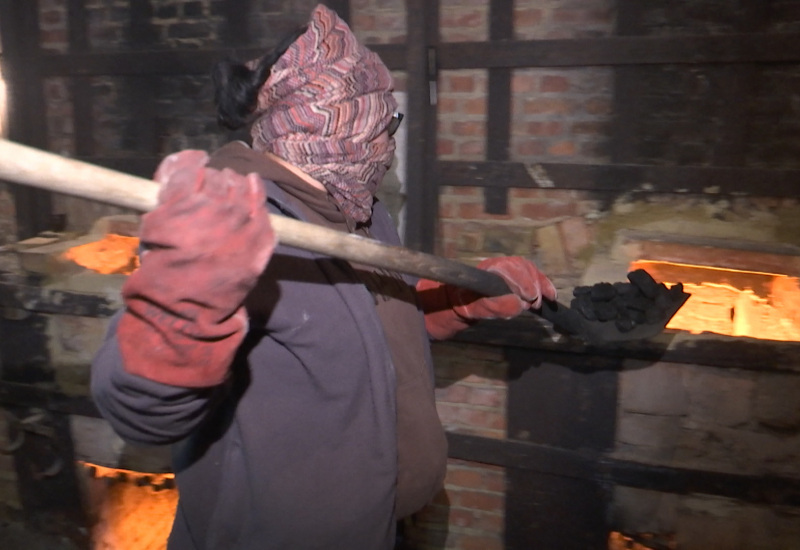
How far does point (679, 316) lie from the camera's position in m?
2.33

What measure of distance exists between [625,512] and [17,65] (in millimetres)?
3489

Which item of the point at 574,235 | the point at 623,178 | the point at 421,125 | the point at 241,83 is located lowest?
the point at 574,235

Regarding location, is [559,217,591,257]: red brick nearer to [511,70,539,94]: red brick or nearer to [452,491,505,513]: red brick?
[511,70,539,94]: red brick

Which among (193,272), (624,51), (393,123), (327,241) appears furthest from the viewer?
(624,51)

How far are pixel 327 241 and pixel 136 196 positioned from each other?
11.7 inches

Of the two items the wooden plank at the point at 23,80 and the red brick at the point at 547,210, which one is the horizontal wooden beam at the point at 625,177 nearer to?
the red brick at the point at 547,210

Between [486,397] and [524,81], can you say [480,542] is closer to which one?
Result: [486,397]

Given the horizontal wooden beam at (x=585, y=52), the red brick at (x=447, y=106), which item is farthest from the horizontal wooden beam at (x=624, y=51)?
the red brick at (x=447, y=106)

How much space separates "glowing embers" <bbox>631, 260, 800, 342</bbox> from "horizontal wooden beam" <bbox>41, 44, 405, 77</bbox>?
2.02m

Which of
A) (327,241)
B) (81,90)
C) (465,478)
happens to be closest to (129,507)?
(465,478)

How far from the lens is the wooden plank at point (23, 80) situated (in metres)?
3.17

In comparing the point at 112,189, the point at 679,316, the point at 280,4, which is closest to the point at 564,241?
the point at 679,316

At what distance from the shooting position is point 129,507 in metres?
3.10

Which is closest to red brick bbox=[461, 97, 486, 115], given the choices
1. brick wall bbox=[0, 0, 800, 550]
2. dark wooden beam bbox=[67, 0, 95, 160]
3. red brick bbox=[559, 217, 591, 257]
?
brick wall bbox=[0, 0, 800, 550]
